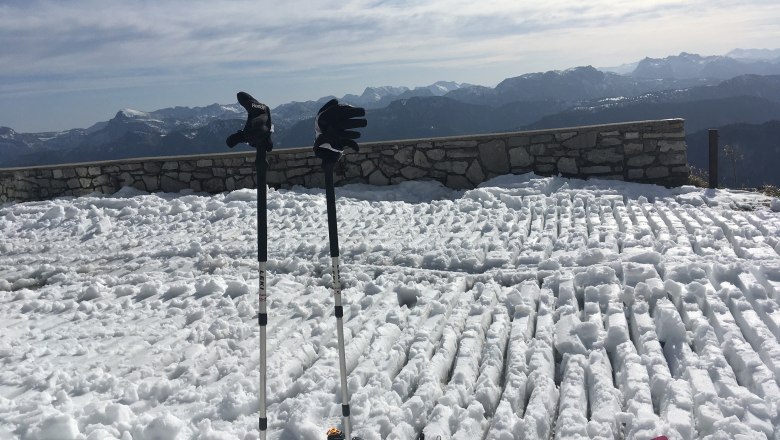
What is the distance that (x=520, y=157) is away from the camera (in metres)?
10.9

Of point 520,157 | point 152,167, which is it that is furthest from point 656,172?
point 152,167

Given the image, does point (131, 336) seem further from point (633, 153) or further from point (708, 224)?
point (633, 153)

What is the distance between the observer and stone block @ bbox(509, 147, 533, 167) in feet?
35.6

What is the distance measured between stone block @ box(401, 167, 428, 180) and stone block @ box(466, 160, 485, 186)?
923 mm

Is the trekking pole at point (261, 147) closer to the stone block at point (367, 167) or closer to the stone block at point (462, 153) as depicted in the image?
the stone block at point (462, 153)

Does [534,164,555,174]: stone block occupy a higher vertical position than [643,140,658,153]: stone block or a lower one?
lower

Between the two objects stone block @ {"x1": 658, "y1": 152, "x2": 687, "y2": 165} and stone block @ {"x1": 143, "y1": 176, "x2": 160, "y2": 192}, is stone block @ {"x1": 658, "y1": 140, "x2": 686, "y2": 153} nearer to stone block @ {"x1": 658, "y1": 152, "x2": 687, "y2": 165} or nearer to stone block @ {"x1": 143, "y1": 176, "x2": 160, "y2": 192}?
stone block @ {"x1": 658, "y1": 152, "x2": 687, "y2": 165}

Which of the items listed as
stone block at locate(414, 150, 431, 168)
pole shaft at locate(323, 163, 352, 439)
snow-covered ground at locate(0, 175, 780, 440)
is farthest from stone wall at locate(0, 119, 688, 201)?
pole shaft at locate(323, 163, 352, 439)

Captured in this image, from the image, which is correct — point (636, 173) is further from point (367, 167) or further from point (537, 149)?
point (367, 167)

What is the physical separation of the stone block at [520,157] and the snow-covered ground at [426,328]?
6.99 ft

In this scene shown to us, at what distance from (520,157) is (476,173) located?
87 cm

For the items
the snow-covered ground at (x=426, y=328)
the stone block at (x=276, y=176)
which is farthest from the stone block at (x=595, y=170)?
the stone block at (x=276, y=176)

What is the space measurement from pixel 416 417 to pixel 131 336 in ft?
9.27

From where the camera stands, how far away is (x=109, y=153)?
153 meters
